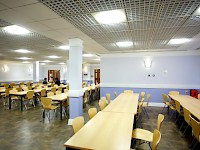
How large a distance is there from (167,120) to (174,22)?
3.35 meters

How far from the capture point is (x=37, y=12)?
2482mm

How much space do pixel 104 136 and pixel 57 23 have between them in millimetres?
2508

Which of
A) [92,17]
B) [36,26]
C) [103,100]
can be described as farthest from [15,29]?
[103,100]

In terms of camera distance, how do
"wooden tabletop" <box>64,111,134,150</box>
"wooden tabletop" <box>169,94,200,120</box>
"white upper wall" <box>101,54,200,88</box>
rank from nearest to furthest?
1. "wooden tabletop" <box>64,111,134,150</box>
2. "wooden tabletop" <box>169,94,200,120</box>
3. "white upper wall" <box>101,54,200,88</box>

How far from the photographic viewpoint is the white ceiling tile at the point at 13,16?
97.1 inches

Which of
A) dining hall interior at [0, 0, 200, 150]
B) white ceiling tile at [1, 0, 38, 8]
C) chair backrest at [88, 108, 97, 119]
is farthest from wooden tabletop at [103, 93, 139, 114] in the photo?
white ceiling tile at [1, 0, 38, 8]

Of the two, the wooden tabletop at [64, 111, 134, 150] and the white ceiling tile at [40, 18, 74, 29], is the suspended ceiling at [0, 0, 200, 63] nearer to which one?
the white ceiling tile at [40, 18, 74, 29]

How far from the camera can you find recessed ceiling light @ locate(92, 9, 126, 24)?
8.22ft

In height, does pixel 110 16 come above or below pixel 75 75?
above

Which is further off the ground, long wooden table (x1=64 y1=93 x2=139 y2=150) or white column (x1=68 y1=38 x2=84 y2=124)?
white column (x1=68 y1=38 x2=84 y2=124)

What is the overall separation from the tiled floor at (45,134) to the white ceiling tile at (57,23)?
2703 mm

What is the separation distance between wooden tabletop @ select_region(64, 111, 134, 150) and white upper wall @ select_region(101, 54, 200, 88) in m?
4.91

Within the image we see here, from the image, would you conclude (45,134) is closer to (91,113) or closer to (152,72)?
(91,113)

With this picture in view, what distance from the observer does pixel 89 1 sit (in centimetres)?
210
